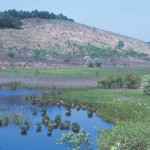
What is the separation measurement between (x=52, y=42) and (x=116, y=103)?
103516 mm

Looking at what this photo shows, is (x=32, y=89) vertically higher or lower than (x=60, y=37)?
lower

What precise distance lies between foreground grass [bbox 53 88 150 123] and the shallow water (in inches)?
68.5

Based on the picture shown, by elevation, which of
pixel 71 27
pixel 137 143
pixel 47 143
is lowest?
pixel 47 143

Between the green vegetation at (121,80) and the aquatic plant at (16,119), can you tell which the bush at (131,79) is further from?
the aquatic plant at (16,119)

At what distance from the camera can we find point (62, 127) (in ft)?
144

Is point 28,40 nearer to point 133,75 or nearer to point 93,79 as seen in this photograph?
point 93,79

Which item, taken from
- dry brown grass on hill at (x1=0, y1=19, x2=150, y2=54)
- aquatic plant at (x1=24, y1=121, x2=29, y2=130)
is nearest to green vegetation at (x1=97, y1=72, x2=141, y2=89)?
aquatic plant at (x1=24, y1=121, x2=29, y2=130)

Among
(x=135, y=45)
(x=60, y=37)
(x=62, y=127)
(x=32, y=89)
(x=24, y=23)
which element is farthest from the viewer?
(x=135, y=45)

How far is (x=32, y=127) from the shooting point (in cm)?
4341

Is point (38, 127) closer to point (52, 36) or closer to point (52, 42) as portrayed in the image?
point (52, 42)

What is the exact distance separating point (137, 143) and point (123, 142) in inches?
31.3

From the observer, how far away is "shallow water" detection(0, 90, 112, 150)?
36969mm

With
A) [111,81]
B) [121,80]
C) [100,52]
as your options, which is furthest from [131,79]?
[100,52]

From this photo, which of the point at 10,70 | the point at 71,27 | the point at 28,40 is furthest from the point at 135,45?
the point at 10,70
